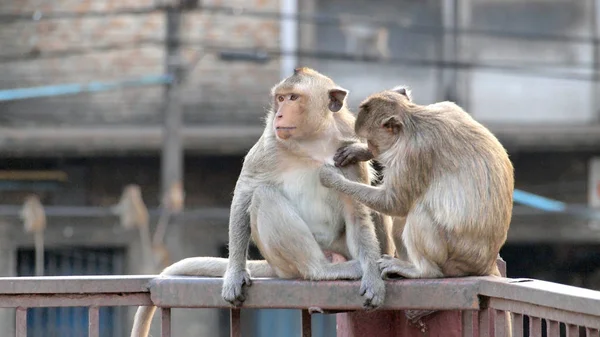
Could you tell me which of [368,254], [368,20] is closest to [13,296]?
[368,254]

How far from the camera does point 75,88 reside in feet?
37.7

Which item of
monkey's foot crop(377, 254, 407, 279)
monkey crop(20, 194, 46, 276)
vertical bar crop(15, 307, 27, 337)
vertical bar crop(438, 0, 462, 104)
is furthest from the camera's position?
vertical bar crop(438, 0, 462, 104)

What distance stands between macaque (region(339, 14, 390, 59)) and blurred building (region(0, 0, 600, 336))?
23 millimetres

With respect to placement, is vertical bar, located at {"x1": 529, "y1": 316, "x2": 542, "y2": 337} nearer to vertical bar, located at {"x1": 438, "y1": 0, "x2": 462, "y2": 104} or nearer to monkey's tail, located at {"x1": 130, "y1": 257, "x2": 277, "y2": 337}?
monkey's tail, located at {"x1": 130, "y1": 257, "x2": 277, "y2": 337}

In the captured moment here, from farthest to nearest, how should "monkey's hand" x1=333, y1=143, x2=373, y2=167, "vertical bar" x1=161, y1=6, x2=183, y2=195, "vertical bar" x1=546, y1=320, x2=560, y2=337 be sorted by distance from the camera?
"vertical bar" x1=161, y1=6, x2=183, y2=195
"monkey's hand" x1=333, y1=143, x2=373, y2=167
"vertical bar" x1=546, y1=320, x2=560, y2=337

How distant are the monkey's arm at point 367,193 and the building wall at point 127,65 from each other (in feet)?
23.9

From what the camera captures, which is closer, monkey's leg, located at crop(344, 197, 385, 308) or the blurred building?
monkey's leg, located at crop(344, 197, 385, 308)

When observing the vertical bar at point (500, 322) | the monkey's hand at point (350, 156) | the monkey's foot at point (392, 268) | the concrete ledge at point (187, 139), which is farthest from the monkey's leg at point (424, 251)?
the concrete ledge at point (187, 139)

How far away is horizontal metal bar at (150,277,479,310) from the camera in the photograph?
396 cm

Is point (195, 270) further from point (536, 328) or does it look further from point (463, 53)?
point (463, 53)

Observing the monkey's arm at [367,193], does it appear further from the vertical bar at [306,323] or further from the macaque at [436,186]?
the vertical bar at [306,323]

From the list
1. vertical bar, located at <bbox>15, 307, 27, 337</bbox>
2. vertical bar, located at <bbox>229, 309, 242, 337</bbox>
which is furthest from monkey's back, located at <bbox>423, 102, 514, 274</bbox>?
vertical bar, located at <bbox>15, 307, 27, 337</bbox>

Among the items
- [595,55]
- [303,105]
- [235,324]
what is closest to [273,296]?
[235,324]

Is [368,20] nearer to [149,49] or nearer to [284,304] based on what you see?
[149,49]
